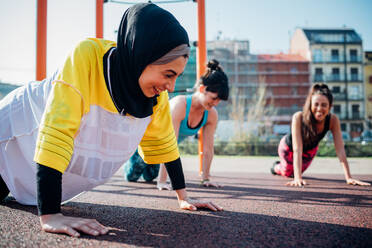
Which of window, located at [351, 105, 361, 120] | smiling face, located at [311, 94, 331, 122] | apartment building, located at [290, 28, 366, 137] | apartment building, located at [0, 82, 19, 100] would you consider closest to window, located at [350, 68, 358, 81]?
apartment building, located at [290, 28, 366, 137]

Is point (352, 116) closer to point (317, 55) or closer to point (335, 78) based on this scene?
point (335, 78)

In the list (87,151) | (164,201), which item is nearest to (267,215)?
(164,201)

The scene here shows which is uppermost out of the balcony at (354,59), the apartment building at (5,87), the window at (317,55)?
the window at (317,55)

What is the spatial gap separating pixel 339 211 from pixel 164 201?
1.20m

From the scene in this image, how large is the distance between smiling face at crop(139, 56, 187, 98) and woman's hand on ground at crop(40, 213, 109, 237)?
2.26 ft

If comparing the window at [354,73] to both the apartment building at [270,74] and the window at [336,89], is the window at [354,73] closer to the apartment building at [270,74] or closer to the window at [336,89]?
the window at [336,89]

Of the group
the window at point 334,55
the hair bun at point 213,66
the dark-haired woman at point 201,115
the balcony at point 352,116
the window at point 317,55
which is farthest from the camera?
the window at point 317,55

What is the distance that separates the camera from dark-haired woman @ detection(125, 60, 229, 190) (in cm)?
304

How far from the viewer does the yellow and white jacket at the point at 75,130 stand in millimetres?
1186

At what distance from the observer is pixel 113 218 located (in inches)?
63.4

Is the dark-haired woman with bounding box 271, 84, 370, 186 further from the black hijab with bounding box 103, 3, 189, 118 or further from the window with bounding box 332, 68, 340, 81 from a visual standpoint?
the window with bounding box 332, 68, 340, 81

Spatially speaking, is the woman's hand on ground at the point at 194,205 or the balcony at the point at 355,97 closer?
the woman's hand on ground at the point at 194,205

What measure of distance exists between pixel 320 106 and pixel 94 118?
281cm

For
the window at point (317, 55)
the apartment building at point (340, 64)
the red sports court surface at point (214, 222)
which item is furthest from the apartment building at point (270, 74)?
the red sports court surface at point (214, 222)
